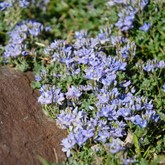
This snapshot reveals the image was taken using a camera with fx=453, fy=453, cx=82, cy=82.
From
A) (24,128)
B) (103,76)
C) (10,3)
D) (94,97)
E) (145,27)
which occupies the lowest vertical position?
(24,128)

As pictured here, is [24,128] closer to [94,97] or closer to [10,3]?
[94,97]


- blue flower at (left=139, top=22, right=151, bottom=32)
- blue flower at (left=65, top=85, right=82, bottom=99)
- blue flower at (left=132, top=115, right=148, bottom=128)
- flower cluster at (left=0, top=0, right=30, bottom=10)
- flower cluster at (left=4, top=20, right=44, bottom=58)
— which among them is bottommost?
blue flower at (left=132, top=115, right=148, bottom=128)

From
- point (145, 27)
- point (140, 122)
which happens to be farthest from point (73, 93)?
point (145, 27)

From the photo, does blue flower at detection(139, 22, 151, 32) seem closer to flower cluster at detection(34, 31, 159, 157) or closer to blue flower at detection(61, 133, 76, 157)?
flower cluster at detection(34, 31, 159, 157)

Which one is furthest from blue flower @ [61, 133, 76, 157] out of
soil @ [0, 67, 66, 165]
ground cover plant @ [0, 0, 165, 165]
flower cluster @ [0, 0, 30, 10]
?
flower cluster @ [0, 0, 30, 10]

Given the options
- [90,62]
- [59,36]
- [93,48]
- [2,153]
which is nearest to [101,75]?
[90,62]

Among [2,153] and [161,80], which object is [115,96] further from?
[2,153]
